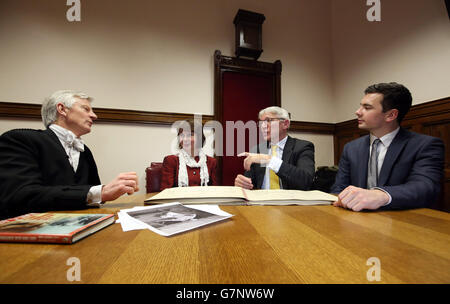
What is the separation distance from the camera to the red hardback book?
41cm

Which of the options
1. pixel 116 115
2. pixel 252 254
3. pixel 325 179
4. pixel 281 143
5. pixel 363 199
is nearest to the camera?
pixel 252 254

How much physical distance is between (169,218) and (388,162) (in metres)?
1.17

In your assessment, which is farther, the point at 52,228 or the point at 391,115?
the point at 391,115

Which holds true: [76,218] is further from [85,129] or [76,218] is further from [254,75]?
[254,75]

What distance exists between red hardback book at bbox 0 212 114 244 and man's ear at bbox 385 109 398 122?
1588mm

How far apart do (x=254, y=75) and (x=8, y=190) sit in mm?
2691

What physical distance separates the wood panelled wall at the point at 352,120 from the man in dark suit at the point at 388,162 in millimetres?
832

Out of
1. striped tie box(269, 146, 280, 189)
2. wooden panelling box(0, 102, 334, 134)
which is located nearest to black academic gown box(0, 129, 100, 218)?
striped tie box(269, 146, 280, 189)

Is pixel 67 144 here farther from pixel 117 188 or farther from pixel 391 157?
pixel 391 157

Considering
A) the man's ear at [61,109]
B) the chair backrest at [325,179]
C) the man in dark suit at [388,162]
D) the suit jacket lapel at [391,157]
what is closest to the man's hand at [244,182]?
the man in dark suit at [388,162]

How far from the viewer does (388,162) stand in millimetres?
1100

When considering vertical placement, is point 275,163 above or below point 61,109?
below

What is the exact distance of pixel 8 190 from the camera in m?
0.76

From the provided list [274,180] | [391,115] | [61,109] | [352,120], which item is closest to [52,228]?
[61,109]
